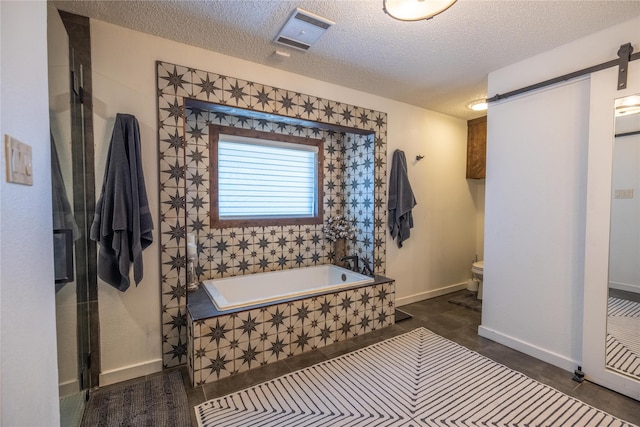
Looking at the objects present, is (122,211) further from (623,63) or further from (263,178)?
(623,63)

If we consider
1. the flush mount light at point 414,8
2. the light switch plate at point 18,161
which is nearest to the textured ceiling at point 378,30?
the flush mount light at point 414,8

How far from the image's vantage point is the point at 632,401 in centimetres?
178

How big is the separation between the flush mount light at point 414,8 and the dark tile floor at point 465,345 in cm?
247

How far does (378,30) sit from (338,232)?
211 centimetres

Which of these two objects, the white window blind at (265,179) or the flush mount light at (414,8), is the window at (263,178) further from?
the flush mount light at (414,8)

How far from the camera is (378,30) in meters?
1.99

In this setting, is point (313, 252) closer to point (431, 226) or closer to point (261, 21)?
point (431, 226)

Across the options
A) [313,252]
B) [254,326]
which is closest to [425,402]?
[254,326]

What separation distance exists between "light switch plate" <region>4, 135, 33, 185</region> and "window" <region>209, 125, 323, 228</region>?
6.32ft

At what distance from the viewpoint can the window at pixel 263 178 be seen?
2783 mm

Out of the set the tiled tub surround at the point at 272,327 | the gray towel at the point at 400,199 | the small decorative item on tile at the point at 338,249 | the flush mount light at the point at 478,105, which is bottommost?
the tiled tub surround at the point at 272,327

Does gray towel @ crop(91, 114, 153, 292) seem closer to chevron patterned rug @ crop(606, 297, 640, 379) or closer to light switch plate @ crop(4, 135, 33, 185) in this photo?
light switch plate @ crop(4, 135, 33, 185)

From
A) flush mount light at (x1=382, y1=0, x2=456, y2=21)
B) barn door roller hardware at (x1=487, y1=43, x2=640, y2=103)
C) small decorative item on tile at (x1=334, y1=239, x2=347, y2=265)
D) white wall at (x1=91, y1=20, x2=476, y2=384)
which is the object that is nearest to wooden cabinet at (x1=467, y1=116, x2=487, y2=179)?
white wall at (x1=91, y1=20, x2=476, y2=384)

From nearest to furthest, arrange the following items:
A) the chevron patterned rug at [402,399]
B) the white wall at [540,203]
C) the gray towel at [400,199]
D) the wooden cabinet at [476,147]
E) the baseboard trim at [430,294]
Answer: the chevron patterned rug at [402,399], the white wall at [540,203], the gray towel at [400,199], the baseboard trim at [430,294], the wooden cabinet at [476,147]
